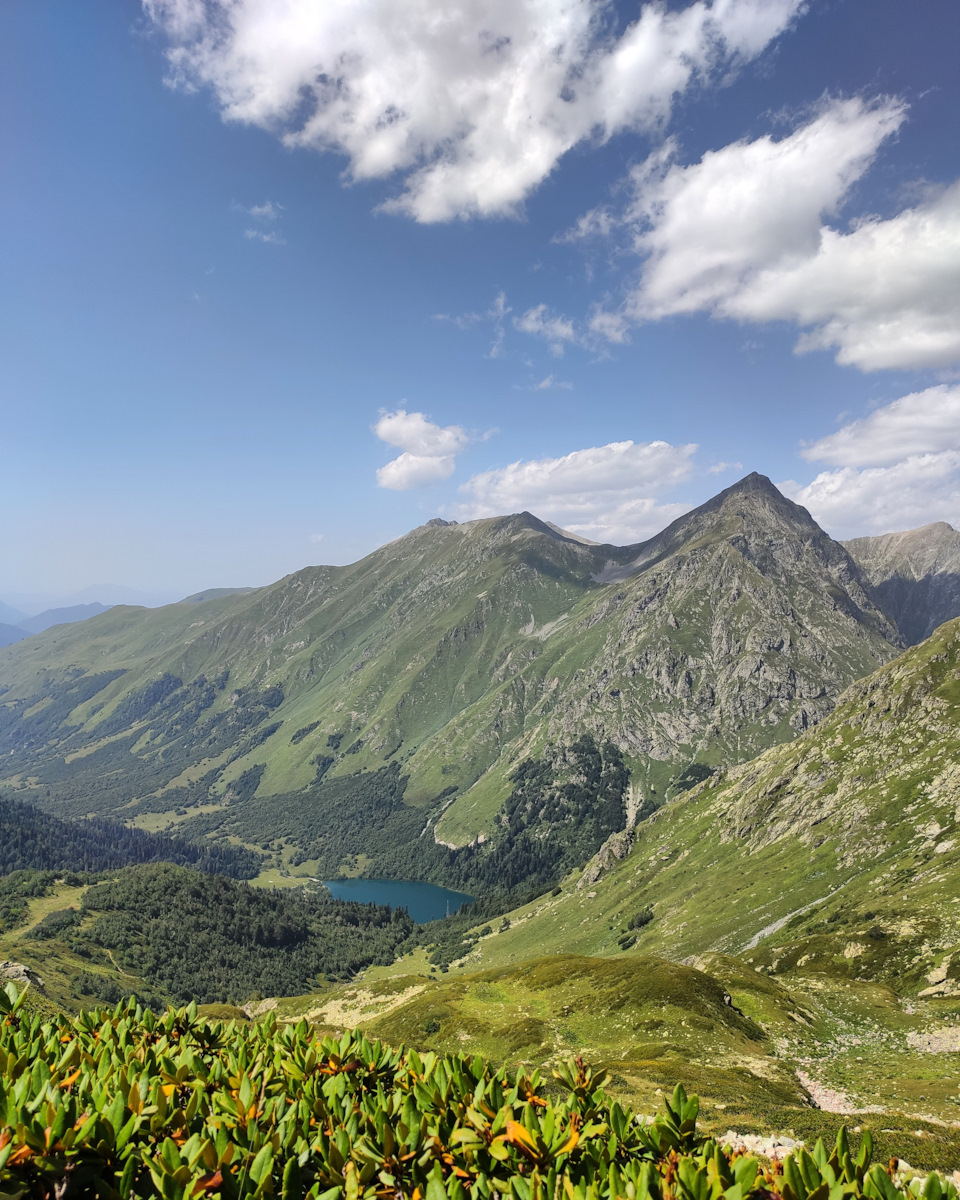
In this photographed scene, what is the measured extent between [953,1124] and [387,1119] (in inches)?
1717

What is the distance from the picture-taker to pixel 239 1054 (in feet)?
38.5

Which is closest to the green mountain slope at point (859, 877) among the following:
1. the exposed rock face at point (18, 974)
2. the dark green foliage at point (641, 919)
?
the dark green foliage at point (641, 919)

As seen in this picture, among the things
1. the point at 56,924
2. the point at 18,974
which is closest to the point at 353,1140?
the point at 18,974

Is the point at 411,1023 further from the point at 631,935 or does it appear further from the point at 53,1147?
the point at 631,935

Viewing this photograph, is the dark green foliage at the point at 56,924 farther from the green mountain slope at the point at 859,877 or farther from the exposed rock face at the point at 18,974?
the green mountain slope at the point at 859,877

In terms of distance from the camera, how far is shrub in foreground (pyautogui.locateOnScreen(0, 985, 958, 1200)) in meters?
6.54

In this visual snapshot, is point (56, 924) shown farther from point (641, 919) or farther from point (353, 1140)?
point (353, 1140)

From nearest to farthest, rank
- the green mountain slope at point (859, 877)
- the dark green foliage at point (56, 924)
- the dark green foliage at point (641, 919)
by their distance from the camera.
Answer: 1. the green mountain slope at point (859, 877)
2. the dark green foliage at point (56, 924)
3. the dark green foliage at point (641, 919)

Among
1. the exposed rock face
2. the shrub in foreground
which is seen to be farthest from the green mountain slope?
the exposed rock face

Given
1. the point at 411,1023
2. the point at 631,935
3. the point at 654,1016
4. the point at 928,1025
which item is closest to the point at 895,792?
Result: the point at 631,935

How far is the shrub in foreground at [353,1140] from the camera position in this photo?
21.5 feet

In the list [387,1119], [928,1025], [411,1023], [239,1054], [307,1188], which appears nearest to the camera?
[307,1188]

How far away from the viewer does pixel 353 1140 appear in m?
8.07

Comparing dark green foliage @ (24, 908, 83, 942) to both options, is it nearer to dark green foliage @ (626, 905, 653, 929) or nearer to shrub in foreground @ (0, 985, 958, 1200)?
dark green foliage @ (626, 905, 653, 929)
